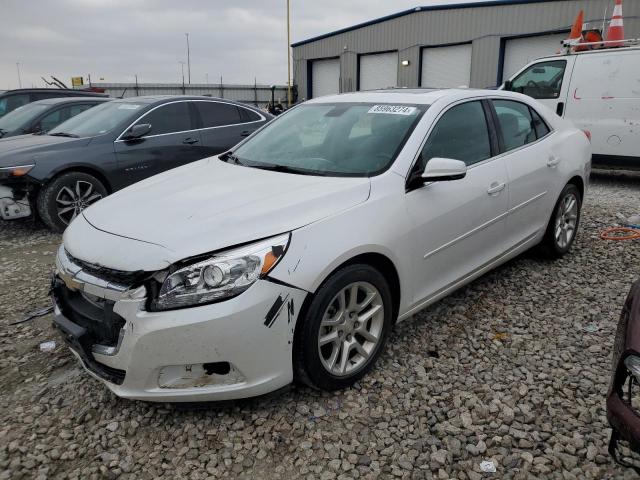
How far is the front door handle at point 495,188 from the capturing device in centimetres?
352

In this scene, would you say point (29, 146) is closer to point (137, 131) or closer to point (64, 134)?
point (64, 134)

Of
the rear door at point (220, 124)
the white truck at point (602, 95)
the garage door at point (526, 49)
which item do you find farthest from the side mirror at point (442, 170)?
the garage door at point (526, 49)

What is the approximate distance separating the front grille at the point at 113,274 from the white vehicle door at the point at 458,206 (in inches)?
59.0

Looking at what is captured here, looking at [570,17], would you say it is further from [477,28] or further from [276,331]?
[276,331]

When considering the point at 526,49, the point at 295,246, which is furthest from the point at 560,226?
the point at 526,49

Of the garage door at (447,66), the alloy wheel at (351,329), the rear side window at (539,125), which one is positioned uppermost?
the garage door at (447,66)

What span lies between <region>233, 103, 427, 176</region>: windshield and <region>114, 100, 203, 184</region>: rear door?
291 cm

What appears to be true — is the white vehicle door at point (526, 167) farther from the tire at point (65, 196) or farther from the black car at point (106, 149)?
the tire at point (65, 196)

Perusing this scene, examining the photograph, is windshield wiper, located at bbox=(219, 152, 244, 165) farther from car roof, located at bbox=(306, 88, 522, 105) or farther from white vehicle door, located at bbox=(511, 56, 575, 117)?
white vehicle door, located at bbox=(511, 56, 575, 117)

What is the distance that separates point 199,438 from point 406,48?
75.3ft

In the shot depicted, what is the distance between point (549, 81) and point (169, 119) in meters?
6.28

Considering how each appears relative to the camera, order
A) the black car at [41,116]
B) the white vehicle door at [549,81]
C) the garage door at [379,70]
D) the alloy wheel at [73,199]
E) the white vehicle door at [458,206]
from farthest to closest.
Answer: the garage door at [379,70] < the white vehicle door at [549,81] < the black car at [41,116] < the alloy wheel at [73,199] < the white vehicle door at [458,206]

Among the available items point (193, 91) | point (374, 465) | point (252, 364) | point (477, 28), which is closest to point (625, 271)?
point (374, 465)

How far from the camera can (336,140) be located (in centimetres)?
338
